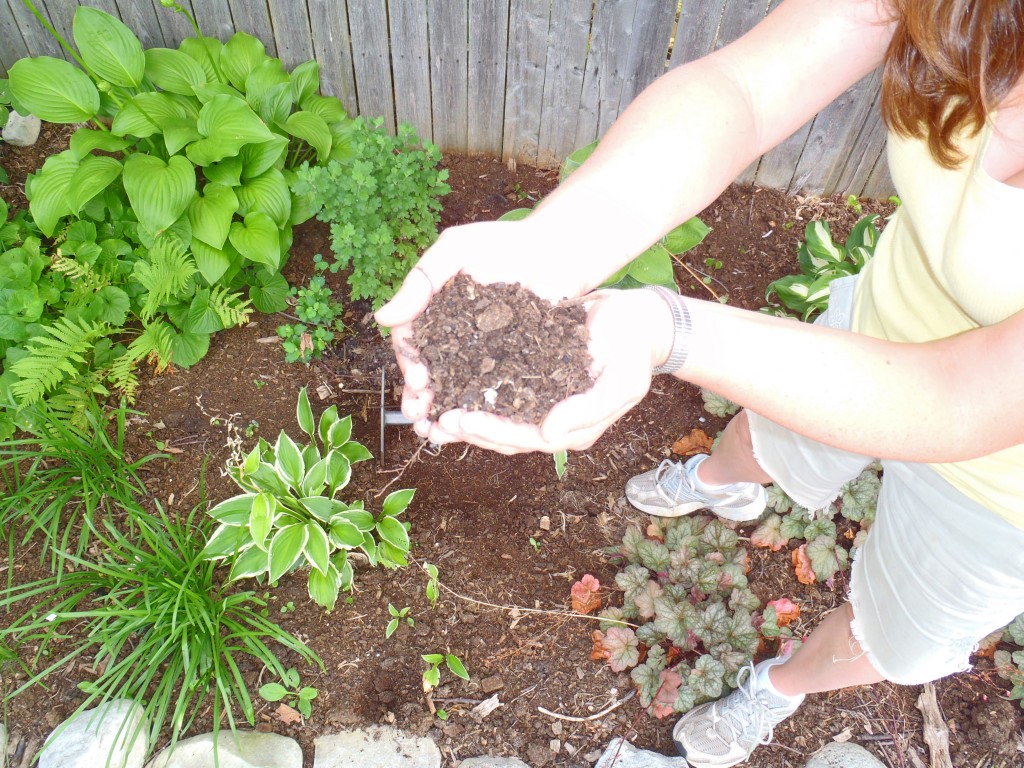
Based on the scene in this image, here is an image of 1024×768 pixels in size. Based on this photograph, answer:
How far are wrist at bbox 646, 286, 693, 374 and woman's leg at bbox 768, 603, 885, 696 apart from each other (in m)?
0.97

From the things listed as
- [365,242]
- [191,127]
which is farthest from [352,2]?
[365,242]

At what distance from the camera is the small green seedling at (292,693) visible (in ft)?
7.55

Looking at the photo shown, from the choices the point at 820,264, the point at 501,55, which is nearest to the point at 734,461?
the point at 820,264

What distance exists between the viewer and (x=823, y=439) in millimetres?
1373

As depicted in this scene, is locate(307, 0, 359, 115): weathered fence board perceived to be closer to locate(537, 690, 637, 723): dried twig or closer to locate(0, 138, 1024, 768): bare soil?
locate(0, 138, 1024, 768): bare soil

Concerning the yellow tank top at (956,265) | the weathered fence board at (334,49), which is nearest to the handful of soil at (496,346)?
the yellow tank top at (956,265)

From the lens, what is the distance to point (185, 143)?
2.74 meters

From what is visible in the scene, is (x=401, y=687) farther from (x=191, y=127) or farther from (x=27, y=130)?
(x=27, y=130)

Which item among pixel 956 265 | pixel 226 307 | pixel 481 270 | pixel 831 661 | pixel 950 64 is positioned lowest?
pixel 831 661

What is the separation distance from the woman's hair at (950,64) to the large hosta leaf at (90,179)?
2768 mm

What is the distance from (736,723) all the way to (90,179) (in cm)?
317

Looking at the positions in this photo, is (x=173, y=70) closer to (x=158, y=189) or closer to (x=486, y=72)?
(x=158, y=189)

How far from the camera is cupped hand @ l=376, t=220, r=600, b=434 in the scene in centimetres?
156

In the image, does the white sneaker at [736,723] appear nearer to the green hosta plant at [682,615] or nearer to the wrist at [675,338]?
the green hosta plant at [682,615]
